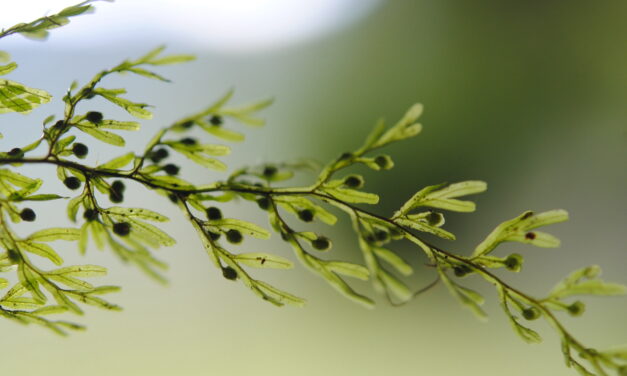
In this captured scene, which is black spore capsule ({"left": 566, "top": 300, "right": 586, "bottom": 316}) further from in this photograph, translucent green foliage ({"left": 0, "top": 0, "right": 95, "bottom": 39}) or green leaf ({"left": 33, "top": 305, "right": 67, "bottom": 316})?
translucent green foliage ({"left": 0, "top": 0, "right": 95, "bottom": 39})

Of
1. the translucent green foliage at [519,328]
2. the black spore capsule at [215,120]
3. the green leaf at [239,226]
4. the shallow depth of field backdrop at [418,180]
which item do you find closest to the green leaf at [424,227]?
the translucent green foliage at [519,328]

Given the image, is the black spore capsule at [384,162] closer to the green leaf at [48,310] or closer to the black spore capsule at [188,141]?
the black spore capsule at [188,141]

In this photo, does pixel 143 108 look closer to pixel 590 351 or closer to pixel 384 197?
pixel 590 351

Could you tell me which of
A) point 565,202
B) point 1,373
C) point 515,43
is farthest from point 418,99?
point 1,373

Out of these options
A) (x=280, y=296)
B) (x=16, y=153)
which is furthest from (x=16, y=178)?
(x=280, y=296)

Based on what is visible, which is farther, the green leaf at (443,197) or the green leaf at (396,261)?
the green leaf at (443,197)

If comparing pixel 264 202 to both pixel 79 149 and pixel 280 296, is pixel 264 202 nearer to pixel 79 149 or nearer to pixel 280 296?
pixel 280 296
